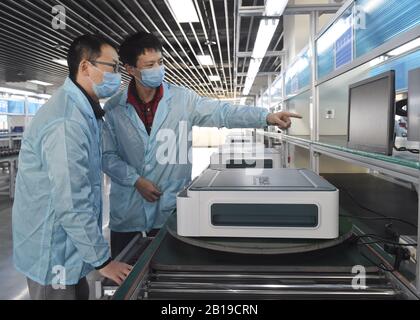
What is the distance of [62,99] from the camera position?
1.30 metres

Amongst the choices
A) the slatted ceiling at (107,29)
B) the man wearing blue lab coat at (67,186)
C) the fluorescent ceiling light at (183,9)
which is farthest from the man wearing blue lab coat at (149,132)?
the slatted ceiling at (107,29)

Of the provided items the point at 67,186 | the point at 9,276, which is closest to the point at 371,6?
the point at 67,186

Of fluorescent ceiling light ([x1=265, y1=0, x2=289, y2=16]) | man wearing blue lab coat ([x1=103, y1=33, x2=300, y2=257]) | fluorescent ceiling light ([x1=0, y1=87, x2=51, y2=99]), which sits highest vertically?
fluorescent ceiling light ([x1=0, y1=87, x2=51, y2=99])

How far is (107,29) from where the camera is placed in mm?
6348

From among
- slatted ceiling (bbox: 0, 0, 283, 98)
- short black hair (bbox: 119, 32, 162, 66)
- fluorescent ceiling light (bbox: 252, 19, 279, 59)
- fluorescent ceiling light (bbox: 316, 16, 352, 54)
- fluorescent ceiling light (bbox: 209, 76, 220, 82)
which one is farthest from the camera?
fluorescent ceiling light (bbox: 209, 76, 220, 82)

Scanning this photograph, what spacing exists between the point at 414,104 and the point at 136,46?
48.0 inches

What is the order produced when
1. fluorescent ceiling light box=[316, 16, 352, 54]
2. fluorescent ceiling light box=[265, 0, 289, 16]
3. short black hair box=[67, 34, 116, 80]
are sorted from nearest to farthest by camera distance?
short black hair box=[67, 34, 116, 80] < fluorescent ceiling light box=[316, 16, 352, 54] < fluorescent ceiling light box=[265, 0, 289, 16]

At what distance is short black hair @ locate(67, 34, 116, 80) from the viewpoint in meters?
1.43

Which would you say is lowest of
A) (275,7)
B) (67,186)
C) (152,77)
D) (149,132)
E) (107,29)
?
(67,186)

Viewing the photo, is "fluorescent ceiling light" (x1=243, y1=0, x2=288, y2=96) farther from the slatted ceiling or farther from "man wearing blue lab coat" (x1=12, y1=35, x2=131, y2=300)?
"man wearing blue lab coat" (x1=12, y1=35, x2=131, y2=300)

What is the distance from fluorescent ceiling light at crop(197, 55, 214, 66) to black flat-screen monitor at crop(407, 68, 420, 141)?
8.00 metres

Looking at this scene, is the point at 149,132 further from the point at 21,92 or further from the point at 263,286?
the point at 21,92

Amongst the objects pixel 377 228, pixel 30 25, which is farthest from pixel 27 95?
pixel 377 228

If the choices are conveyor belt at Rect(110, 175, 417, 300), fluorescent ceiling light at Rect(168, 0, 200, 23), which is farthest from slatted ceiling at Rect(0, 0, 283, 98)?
conveyor belt at Rect(110, 175, 417, 300)
